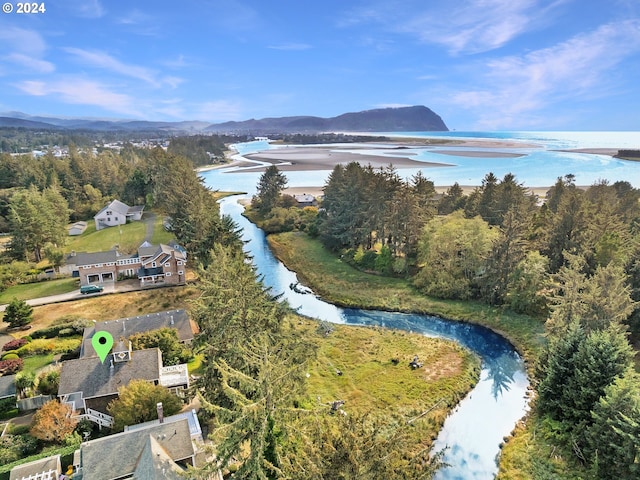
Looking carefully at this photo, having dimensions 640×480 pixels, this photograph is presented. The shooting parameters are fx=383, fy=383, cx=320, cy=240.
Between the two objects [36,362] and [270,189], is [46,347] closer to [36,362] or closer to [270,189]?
[36,362]

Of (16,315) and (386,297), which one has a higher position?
(16,315)

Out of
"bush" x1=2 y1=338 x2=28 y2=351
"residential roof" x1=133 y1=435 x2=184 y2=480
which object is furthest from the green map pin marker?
"bush" x1=2 y1=338 x2=28 y2=351

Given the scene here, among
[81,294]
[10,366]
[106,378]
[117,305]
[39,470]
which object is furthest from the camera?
[81,294]

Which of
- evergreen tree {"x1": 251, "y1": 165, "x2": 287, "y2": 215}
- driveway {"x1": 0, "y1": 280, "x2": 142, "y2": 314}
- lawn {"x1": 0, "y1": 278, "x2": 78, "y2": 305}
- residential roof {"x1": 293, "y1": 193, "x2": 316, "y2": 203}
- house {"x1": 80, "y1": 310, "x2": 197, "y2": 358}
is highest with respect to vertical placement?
evergreen tree {"x1": 251, "y1": 165, "x2": 287, "y2": 215}

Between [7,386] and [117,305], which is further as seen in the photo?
[117,305]

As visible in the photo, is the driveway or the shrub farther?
the driveway

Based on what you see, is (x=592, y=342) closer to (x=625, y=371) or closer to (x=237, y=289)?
(x=625, y=371)

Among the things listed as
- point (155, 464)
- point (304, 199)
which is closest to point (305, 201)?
point (304, 199)

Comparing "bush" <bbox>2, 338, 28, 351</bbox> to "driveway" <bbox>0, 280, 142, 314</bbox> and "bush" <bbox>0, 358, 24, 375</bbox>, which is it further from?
"driveway" <bbox>0, 280, 142, 314</bbox>
